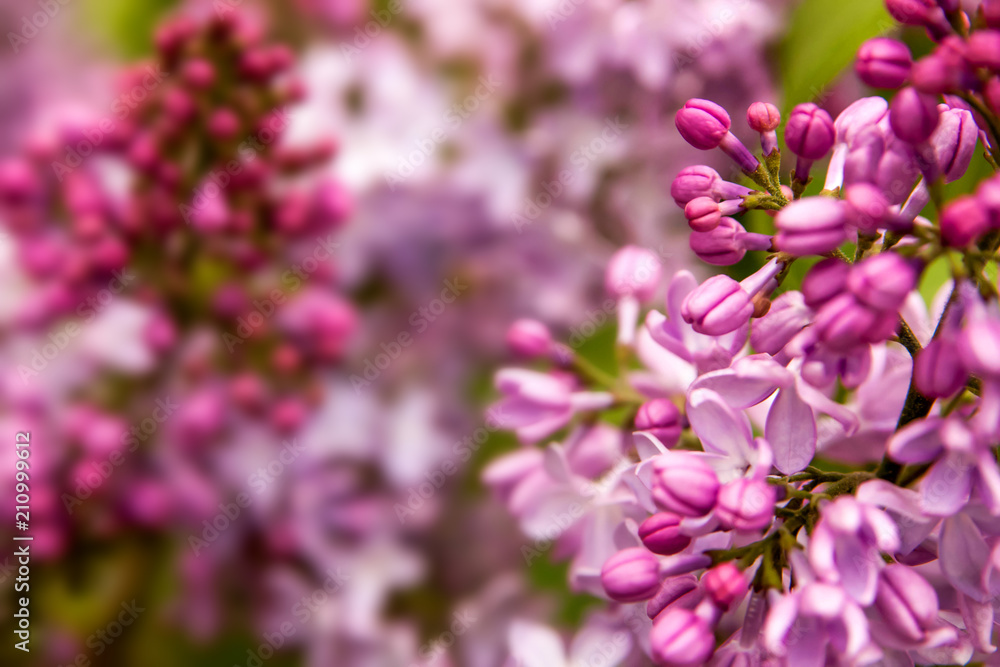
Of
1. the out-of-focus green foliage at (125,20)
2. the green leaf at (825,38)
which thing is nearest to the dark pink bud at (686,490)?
the green leaf at (825,38)

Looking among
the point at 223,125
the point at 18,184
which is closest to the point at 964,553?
the point at 223,125

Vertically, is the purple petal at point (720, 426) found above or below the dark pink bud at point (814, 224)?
below

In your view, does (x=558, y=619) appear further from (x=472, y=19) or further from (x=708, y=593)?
(x=472, y=19)

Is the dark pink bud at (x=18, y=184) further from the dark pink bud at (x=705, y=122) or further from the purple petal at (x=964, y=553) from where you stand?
the purple petal at (x=964, y=553)

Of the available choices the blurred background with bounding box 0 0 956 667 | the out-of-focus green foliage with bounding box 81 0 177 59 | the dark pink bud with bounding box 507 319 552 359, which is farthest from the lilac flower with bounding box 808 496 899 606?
the out-of-focus green foliage with bounding box 81 0 177 59

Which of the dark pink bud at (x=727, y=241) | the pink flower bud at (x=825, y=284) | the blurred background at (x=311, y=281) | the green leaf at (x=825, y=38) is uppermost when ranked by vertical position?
the pink flower bud at (x=825, y=284)

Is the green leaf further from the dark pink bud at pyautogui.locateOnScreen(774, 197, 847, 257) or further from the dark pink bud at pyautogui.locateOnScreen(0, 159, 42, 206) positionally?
the dark pink bud at pyautogui.locateOnScreen(0, 159, 42, 206)

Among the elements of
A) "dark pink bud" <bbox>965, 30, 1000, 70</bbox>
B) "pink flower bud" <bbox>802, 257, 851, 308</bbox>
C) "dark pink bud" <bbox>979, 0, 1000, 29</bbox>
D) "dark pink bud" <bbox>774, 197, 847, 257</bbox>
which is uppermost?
"dark pink bud" <bbox>979, 0, 1000, 29</bbox>
